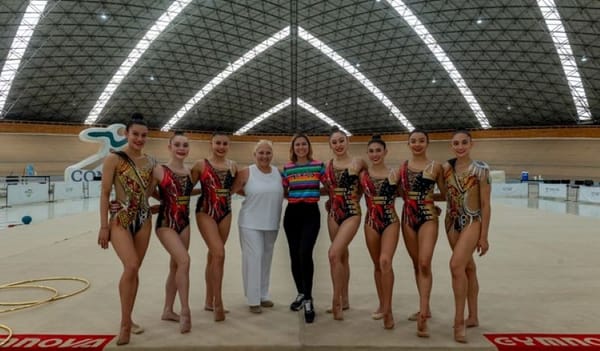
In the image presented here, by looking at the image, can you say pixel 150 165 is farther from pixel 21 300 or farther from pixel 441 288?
pixel 441 288

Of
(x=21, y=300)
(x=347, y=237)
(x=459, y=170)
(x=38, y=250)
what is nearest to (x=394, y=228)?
(x=347, y=237)

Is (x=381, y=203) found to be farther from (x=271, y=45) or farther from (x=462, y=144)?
(x=271, y=45)

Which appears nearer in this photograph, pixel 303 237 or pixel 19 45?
pixel 303 237

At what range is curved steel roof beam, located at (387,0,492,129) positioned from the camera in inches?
1082

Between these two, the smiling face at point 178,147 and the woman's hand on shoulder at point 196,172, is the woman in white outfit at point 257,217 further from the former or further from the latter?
the smiling face at point 178,147

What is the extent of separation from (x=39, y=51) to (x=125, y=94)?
9076 millimetres

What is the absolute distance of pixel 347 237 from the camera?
3.92m

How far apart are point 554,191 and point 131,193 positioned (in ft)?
84.9

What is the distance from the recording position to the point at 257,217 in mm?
4188

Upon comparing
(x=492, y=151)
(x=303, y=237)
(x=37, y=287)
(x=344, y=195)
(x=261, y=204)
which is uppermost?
(x=492, y=151)

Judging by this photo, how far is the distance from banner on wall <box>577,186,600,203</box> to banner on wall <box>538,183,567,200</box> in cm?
110

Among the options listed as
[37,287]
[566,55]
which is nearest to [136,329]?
[37,287]

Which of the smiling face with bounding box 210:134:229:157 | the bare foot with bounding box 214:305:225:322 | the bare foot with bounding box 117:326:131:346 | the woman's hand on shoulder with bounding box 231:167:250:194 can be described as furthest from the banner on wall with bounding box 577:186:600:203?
the bare foot with bounding box 117:326:131:346

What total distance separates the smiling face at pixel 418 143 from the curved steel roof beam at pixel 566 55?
89.0 ft
